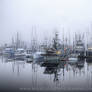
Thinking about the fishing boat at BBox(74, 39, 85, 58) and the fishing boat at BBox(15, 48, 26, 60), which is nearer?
the fishing boat at BBox(15, 48, 26, 60)

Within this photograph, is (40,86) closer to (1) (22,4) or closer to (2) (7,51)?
(1) (22,4)

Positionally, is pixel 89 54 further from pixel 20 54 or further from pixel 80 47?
pixel 20 54

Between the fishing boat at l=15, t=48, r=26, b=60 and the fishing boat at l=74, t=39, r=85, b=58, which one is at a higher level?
the fishing boat at l=74, t=39, r=85, b=58

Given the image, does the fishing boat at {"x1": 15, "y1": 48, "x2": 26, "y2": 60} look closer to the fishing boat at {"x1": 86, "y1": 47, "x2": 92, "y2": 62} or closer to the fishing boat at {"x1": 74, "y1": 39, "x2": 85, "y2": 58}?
the fishing boat at {"x1": 74, "y1": 39, "x2": 85, "y2": 58}

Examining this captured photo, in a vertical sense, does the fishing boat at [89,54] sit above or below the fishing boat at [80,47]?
below

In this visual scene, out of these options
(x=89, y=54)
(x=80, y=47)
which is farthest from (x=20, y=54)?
(x=89, y=54)

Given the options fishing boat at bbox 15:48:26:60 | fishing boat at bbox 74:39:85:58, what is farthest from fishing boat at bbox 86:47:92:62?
fishing boat at bbox 15:48:26:60

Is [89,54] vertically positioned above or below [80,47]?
below

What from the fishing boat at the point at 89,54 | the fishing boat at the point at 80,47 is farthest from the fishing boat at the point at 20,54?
the fishing boat at the point at 89,54

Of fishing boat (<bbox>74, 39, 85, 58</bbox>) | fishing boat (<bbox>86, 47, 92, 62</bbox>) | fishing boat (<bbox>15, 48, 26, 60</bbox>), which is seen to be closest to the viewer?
fishing boat (<bbox>15, 48, 26, 60</bbox>)

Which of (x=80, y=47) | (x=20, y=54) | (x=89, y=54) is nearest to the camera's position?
(x=20, y=54)

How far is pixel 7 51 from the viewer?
9.75 meters

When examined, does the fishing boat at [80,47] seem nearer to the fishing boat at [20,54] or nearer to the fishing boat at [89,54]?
the fishing boat at [89,54]

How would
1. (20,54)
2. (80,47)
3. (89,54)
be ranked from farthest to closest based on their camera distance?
(80,47) → (89,54) → (20,54)
